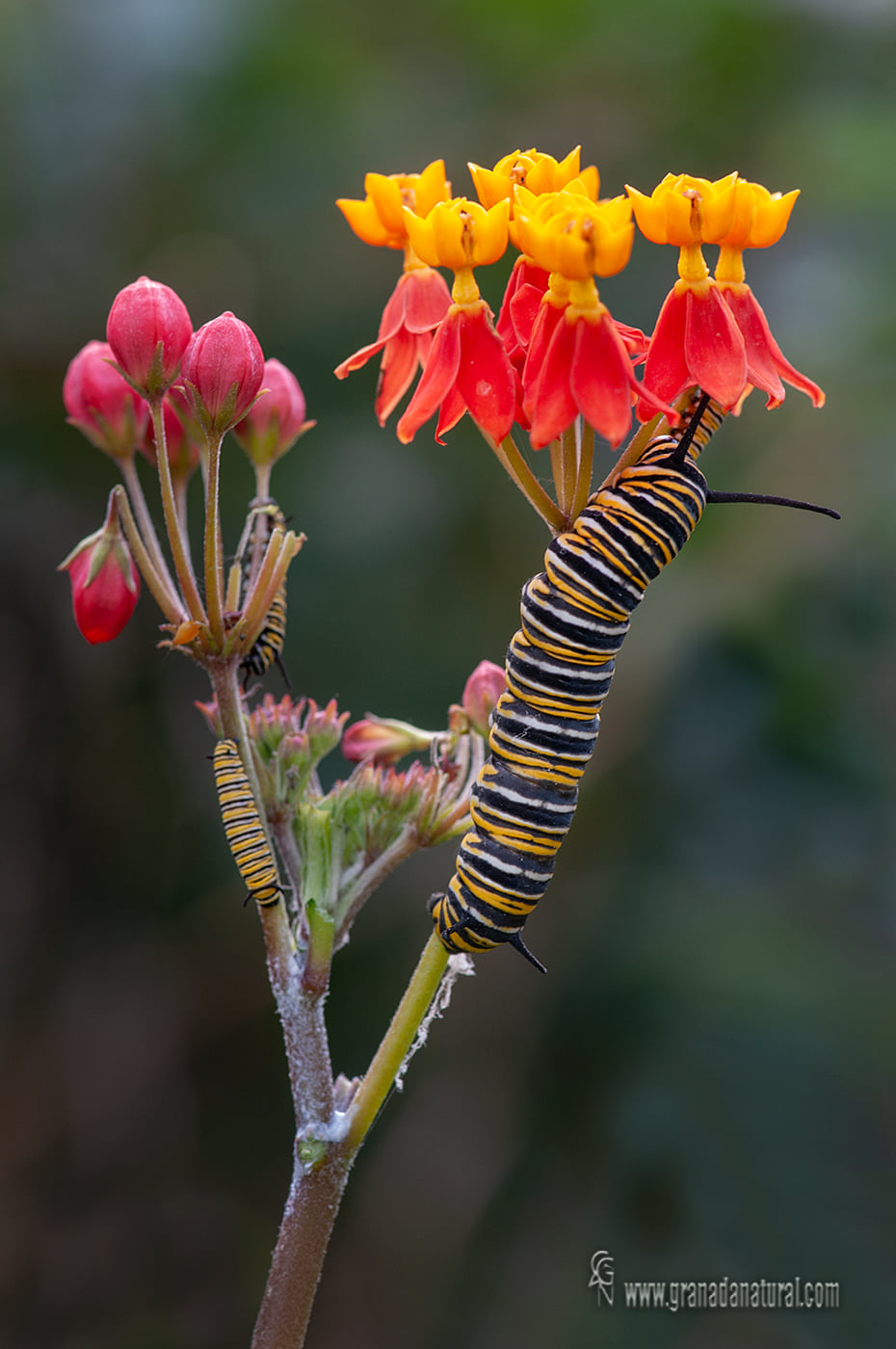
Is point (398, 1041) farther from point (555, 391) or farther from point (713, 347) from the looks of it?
point (713, 347)

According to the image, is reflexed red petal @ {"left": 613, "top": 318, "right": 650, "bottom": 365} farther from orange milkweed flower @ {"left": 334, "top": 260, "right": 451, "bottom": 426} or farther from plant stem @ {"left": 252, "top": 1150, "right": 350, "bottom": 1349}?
plant stem @ {"left": 252, "top": 1150, "right": 350, "bottom": 1349}

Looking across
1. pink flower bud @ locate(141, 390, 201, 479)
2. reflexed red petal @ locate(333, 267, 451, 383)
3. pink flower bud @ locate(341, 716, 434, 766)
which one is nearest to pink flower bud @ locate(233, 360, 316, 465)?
pink flower bud @ locate(141, 390, 201, 479)

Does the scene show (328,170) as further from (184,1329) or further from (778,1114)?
(184,1329)

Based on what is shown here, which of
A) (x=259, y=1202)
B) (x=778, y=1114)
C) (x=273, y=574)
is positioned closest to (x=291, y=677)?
(x=259, y=1202)

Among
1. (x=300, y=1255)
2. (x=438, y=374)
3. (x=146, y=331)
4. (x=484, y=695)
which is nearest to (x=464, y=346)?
(x=438, y=374)

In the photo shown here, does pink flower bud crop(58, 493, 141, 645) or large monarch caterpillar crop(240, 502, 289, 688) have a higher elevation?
pink flower bud crop(58, 493, 141, 645)
